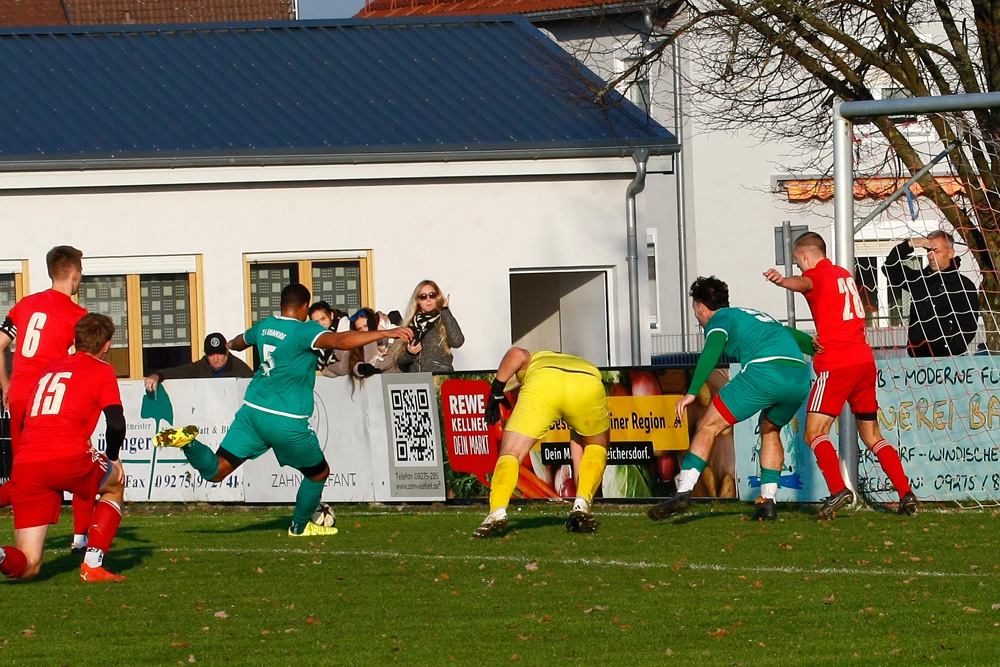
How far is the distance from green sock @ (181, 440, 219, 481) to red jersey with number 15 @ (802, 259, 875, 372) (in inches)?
181

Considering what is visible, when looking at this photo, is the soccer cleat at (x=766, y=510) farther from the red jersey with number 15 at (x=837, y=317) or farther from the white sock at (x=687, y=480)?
the red jersey with number 15 at (x=837, y=317)

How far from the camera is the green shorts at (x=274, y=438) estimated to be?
37.6 ft

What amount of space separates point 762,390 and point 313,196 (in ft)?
32.9

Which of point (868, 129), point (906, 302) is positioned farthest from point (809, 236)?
point (868, 129)

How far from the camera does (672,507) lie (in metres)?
A: 11.3

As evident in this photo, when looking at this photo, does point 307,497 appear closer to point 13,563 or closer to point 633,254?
point 13,563

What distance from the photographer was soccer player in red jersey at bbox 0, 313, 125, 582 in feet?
28.8

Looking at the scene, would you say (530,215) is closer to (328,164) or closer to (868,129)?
(328,164)

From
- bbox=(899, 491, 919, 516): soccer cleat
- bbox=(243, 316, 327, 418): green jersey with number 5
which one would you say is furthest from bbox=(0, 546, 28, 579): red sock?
bbox=(899, 491, 919, 516): soccer cleat

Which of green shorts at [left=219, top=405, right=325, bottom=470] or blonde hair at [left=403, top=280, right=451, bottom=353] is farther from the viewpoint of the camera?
blonde hair at [left=403, top=280, right=451, bottom=353]

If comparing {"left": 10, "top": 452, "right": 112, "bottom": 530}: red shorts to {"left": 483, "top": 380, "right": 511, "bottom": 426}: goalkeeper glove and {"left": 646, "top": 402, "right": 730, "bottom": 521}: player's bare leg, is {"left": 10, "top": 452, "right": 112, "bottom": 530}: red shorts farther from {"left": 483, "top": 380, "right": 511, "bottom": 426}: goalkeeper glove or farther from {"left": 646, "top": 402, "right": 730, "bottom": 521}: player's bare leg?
{"left": 646, "top": 402, "right": 730, "bottom": 521}: player's bare leg

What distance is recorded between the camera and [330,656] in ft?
22.1

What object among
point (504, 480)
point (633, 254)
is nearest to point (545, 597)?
point (504, 480)

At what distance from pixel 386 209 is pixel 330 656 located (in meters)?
14.0
